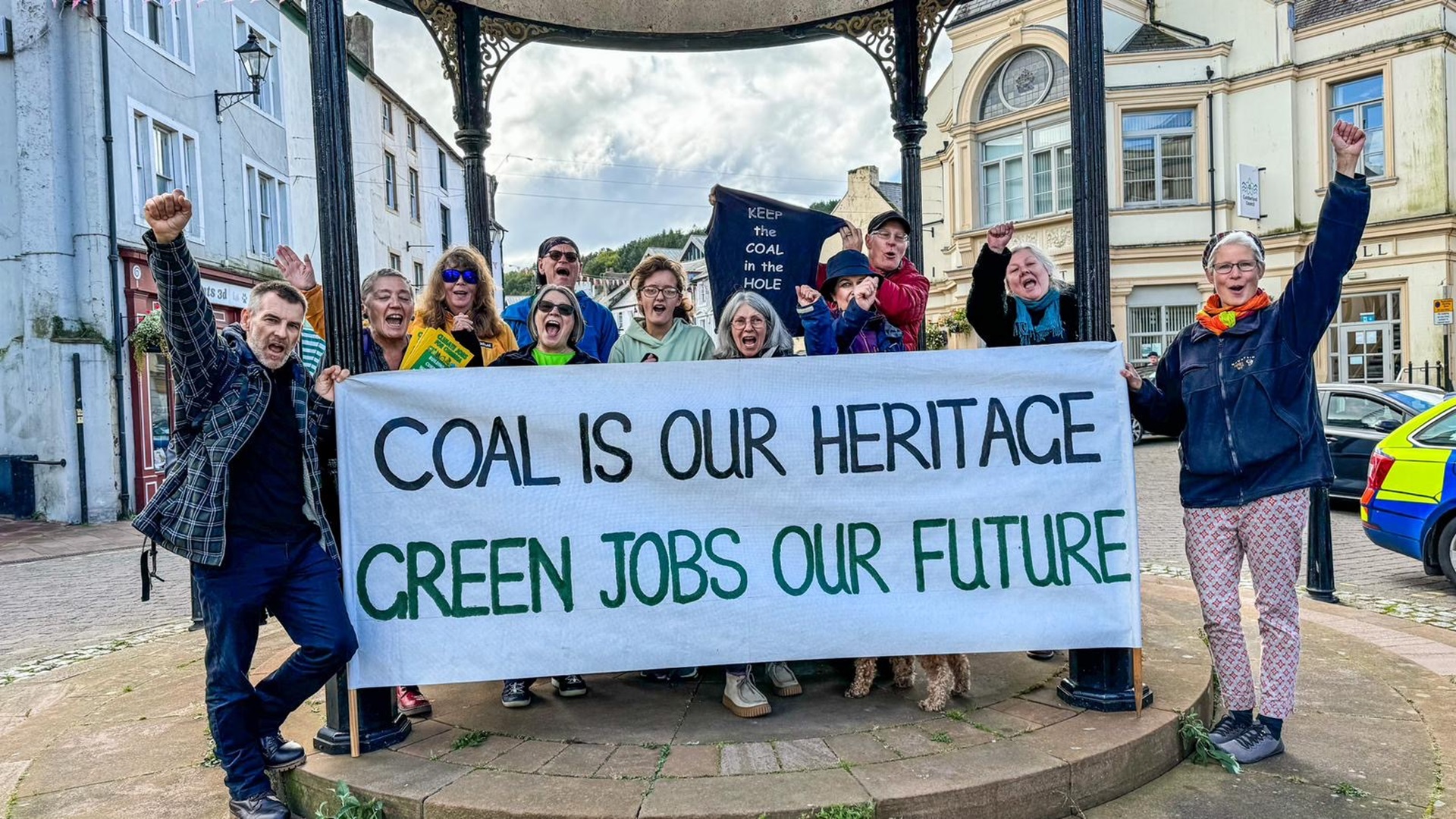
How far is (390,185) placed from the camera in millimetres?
27734

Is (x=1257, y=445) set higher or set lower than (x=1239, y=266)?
lower

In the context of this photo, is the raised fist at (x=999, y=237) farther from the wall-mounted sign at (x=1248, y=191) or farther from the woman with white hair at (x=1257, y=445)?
the wall-mounted sign at (x=1248, y=191)

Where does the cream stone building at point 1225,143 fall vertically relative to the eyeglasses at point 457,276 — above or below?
above

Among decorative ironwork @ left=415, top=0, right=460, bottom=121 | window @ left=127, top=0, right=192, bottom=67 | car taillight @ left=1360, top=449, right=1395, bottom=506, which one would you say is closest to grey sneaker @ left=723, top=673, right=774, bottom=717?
decorative ironwork @ left=415, top=0, right=460, bottom=121

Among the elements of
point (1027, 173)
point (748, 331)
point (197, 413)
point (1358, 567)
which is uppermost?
point (1027, 173)

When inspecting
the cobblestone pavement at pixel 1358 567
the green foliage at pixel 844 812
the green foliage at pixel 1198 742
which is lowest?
the cobblestone pavement at pixel 1358 567

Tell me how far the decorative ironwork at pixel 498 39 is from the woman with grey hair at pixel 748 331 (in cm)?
326

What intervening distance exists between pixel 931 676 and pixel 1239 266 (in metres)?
1.96

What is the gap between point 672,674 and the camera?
4.33 metres

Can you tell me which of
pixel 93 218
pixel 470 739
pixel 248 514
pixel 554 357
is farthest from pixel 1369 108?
pixel 248 514

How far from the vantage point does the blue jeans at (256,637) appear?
3229 mm

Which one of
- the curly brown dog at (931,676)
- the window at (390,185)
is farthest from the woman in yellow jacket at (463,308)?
the window at (390,185)

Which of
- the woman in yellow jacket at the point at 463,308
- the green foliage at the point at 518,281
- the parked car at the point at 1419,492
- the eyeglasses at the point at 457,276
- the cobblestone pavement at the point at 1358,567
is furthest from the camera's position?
the green foliage at the point at 518,281

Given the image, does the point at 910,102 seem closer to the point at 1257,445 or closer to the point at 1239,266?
the point at 1239,266
